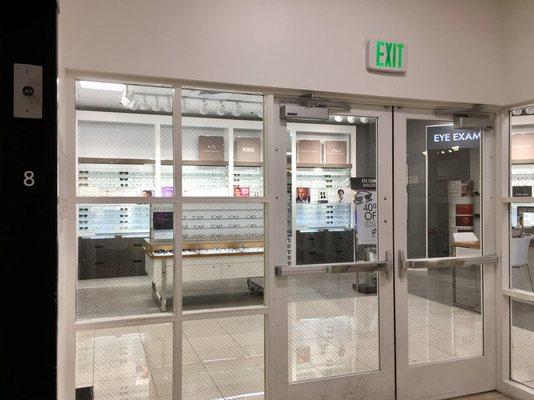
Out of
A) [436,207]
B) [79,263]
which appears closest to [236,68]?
[79,263]

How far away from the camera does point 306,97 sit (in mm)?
3039

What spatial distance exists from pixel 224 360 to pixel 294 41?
2831 millimetres

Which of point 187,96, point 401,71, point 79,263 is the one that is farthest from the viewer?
point 401,71

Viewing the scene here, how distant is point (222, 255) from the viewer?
3.74 metres

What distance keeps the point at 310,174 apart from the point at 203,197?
2.90ft

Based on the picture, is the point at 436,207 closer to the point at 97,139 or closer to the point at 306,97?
the point at 306,97

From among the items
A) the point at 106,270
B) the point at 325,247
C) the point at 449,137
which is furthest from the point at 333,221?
the point at 106,270

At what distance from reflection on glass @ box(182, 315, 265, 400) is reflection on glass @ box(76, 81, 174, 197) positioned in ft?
3.90

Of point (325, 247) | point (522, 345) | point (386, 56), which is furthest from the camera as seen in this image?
point (522, 345)

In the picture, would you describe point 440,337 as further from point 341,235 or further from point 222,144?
point 222,144

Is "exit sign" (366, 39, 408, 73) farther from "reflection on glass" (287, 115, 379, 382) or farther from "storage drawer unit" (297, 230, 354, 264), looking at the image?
"storage drawer unit" (297, 230, 354, 264)

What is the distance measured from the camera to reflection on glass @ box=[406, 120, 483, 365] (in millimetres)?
3453

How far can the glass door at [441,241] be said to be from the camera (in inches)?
131
